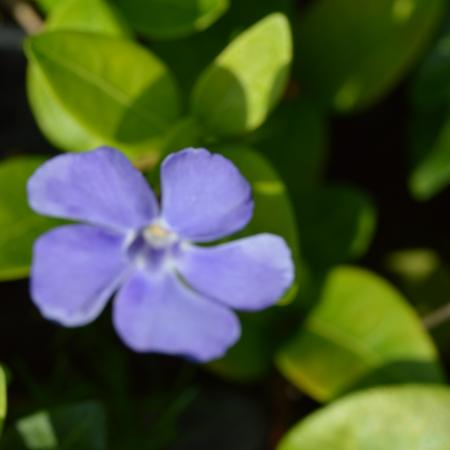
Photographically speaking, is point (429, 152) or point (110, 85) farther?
point (429, 152)

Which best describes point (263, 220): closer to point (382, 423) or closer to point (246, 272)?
point (246, 272)

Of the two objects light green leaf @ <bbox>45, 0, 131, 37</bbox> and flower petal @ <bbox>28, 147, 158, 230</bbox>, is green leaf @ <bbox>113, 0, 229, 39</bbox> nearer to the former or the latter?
light green leaf @ <bbox>45, 0, 131, 37</bbox>

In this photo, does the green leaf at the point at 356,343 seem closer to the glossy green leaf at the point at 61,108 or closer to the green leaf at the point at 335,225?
the green leaf at the point at 335,225

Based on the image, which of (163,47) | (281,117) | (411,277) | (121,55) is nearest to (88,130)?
(121,55)

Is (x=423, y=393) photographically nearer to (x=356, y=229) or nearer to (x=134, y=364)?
(x=356, y=229)

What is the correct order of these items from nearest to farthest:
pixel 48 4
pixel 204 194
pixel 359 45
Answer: pixel 204 194
pixel 48 4
pixel 359 45

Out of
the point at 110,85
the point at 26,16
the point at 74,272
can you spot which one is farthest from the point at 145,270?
the point at 26,16

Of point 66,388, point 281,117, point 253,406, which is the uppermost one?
point 281,117
